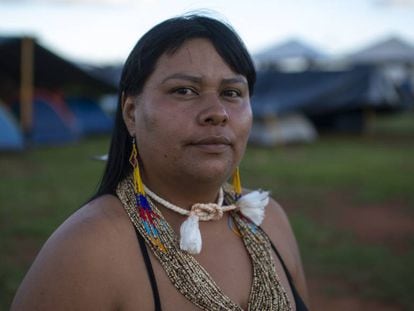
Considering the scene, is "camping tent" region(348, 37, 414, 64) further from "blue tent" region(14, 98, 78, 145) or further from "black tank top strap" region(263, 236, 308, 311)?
"black tank top strap" region(263, 236, 308, 311)

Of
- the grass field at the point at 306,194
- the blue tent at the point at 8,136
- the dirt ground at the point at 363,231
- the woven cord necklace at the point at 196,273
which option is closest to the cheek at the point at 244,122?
the woven cord necklace at the point at 196,273

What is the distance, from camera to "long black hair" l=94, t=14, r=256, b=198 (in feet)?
5.00

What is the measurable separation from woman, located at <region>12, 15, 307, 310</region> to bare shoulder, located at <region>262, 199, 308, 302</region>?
0.13 metres

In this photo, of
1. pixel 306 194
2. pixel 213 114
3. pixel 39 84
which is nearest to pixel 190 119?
pixel 213 114

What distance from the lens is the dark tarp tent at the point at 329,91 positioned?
16.6 metres

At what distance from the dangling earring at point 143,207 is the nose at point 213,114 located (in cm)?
28

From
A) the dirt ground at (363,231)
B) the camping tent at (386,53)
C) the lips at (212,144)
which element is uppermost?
the camping tent at (386,53)

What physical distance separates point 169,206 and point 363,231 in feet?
16.3

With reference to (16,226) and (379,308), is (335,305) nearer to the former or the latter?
(379,308)

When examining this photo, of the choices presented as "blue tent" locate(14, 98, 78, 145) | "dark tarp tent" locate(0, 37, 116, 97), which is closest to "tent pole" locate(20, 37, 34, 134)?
"dark tarp tent" locate(0, 37, 116, 97)

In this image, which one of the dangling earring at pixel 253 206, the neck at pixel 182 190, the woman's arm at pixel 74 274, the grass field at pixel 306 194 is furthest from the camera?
the grass field at pixel 306 194

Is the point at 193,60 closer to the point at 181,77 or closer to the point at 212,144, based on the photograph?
the point at 181,77

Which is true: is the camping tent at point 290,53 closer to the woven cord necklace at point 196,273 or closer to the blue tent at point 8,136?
the blue tent at point 8,136

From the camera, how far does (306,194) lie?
26.2ft
